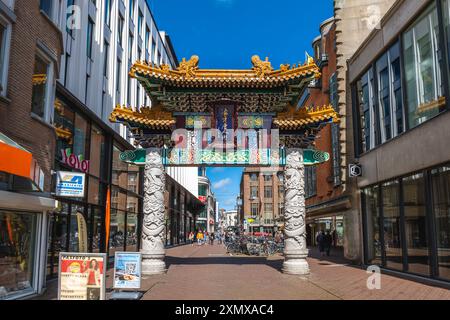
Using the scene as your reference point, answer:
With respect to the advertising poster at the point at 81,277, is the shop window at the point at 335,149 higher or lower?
higher

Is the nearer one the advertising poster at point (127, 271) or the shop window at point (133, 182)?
the advertising poster at point (127, 271)

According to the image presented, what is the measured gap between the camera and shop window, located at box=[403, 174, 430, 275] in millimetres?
13742

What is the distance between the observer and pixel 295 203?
16062 mm

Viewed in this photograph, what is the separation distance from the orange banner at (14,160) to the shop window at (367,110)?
14.6 metres

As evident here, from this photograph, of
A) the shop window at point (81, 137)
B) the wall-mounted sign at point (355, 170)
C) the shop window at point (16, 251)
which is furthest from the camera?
the wall-mounted sign at point (355, 170)

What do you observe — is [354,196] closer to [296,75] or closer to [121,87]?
[296,75]

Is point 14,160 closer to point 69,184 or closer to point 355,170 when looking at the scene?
point 69,184

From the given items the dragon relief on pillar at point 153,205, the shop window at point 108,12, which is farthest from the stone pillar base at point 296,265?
the shop window at point 108,12

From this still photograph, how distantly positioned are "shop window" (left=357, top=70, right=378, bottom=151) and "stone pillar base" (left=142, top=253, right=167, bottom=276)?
10.8m

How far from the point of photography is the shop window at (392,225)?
15.8 meters

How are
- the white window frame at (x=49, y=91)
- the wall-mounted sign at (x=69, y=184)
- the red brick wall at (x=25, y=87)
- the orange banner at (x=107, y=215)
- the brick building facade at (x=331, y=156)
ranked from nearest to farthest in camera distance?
1. the red brick wall at (x=25, y=87)
2. the wall-mounted sign at (x=69, y=184)
3. the white window frame at (x=49, y=91)
4. the orange banner at (x=107, y=215)
5. the brick building facade at (x=331, y=156)

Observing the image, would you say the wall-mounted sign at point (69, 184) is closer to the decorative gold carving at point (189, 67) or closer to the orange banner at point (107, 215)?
the decorative gold carving at point (189, 67)

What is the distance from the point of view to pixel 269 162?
1656cm

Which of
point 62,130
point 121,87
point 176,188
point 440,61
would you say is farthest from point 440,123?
point 176,188
